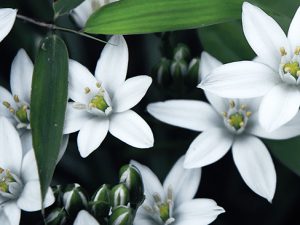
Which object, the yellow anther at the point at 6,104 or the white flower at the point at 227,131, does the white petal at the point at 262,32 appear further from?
the yellow anther at the point at 6,104

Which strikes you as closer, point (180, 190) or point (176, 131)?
point (180, 190)

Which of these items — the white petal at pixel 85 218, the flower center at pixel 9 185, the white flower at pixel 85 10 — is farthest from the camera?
the white flower at pixel 85 10

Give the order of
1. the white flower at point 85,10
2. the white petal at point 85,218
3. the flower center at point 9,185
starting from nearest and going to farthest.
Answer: the white petal at point 85,218 → the flower center at point 9,185 → the white flower at point 85,10

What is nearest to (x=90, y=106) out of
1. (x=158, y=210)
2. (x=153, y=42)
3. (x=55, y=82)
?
(x=55, y=82)

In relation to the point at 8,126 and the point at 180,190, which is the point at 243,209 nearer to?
the point at 180,190

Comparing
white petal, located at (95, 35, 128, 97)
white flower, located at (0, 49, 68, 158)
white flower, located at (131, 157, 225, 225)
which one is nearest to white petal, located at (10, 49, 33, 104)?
white flower, located at (0, 49, 68, 158)

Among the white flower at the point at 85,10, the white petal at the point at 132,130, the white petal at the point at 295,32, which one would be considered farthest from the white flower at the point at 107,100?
the white petal at the point at 295,32

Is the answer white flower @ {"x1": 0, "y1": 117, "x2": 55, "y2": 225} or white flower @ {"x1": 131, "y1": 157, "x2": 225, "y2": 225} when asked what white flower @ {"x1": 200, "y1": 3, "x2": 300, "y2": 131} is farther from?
white flower @ {"x1": 0, "y1": 117, "x2": 55, "y2": 225}
